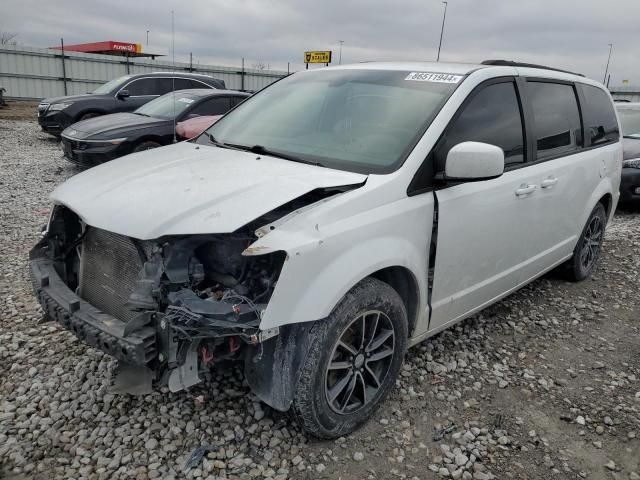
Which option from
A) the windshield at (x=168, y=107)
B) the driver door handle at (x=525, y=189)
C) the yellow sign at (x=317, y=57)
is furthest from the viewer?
the yellow sign at (x=317, y=57)

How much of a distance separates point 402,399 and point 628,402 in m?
1.39

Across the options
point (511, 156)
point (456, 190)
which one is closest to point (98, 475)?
point (456, 190)

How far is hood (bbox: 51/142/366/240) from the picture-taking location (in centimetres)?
223

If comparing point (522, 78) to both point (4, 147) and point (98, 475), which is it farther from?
point (4, 147)

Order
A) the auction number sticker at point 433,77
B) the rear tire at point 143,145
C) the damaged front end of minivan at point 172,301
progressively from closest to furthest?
the damaged front end of minivan at point 172,301
the auction number sticker at point 433,77
the rear tire at point 143,145

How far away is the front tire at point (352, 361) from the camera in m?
2.35

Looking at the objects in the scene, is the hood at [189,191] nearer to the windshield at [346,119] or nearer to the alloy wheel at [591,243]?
the windshield at [346,119]

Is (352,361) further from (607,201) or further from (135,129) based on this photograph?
(135,129)

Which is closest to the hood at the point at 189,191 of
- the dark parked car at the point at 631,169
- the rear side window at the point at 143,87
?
the dark parked car at the point at 631,169

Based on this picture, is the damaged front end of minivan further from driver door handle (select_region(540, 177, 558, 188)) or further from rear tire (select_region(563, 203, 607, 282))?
rear tire (select_region(563, 203, 607, 282))

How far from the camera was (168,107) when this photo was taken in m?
8.83

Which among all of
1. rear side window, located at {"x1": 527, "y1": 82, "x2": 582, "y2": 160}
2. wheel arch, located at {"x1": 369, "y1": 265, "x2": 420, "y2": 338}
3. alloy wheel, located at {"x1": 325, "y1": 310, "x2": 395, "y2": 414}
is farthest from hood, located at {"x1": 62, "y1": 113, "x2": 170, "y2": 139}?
alloy wheel, located at {"x1": 325, "y1": 310, "x2": 395, "y2": 414}

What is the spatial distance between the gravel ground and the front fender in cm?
83

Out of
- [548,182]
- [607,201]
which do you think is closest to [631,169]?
[607,201]
